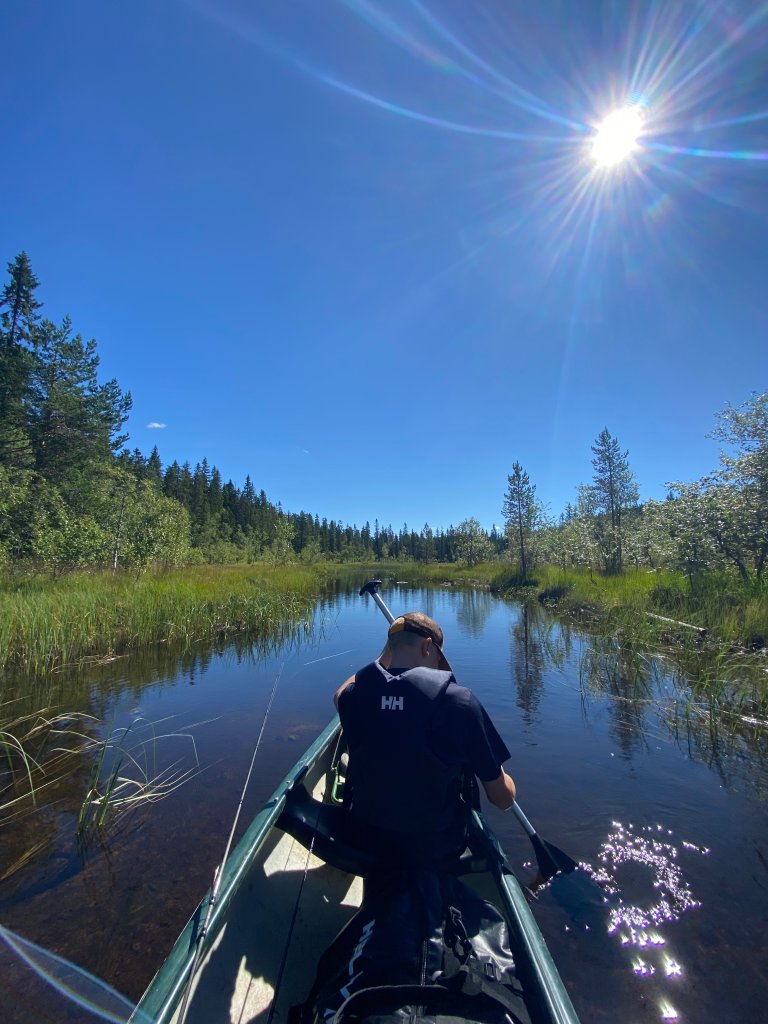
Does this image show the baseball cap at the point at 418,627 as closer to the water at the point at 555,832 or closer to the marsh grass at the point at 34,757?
the water at the point at 555,832

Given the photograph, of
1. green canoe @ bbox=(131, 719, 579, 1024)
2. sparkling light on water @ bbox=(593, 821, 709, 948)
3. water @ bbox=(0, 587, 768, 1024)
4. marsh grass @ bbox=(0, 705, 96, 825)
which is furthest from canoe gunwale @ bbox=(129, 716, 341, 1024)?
marsh grass @ bbox=(0, 705, 96, 825)

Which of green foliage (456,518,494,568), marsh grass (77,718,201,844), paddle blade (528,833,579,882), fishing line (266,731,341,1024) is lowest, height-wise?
marsh grass (77,718,201,844)

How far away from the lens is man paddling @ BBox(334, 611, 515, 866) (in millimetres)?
2174

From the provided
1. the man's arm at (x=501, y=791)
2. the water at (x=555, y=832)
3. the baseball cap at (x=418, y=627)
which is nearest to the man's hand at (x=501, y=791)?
the man's arm at (x=501, y=791)

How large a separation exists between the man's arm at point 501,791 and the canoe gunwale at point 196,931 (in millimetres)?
1403

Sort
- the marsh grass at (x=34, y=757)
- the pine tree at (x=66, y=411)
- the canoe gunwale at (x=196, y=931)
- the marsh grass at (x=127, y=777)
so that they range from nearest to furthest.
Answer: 1. the canoe gunwale at (x=196, y=931)
2. the marsh grass at (x=127, y=777)
3. the marsh grass at (x=34, y=757)
4. the pine tree at (x=66, y=411)

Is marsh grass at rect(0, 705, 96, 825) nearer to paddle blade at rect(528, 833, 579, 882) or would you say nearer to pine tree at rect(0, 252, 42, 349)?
paddle blade at rect(528, 833, 579, 882)

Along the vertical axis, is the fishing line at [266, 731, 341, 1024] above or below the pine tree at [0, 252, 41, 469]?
below

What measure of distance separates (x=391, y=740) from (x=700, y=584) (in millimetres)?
14415

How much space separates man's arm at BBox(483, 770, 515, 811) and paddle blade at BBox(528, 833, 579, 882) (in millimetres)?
1382

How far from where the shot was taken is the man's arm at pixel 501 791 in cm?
235

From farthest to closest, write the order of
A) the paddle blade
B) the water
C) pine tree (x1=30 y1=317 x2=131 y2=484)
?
pine tree (x1=30 y1=317 x2=131 y2=484) → the paddle blade → the water

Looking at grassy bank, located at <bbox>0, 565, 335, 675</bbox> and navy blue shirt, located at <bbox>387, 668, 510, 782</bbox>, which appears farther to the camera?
grassy bank, located at <bbox>0, 565, 335, 675</bbox>

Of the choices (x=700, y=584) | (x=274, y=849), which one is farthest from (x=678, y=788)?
(x=700, y=584)
